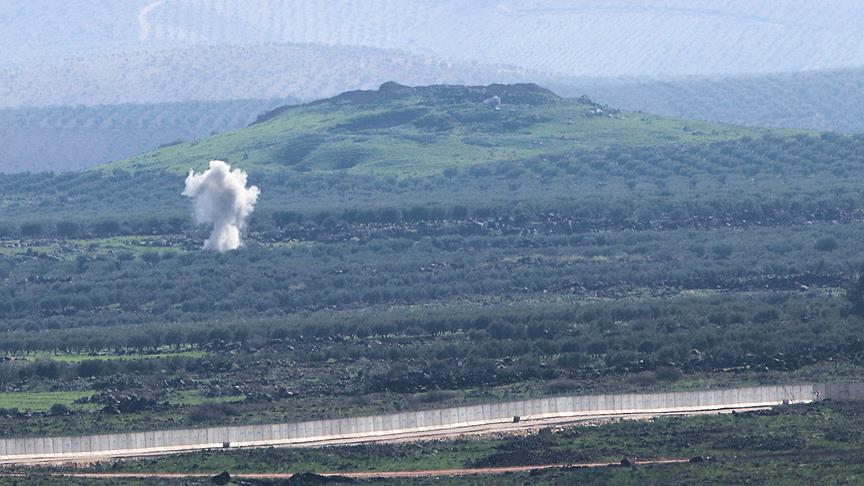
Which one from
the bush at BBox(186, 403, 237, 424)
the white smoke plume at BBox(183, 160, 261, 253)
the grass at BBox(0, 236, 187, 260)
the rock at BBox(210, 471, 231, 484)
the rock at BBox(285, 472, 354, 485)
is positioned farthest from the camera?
the grass at BBox(0, 236, 187, 260)

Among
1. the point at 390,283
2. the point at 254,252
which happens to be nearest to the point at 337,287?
the point at 390,283

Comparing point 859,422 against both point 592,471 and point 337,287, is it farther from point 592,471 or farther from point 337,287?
point 337,287

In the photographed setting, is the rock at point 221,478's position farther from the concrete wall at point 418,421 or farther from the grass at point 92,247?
the grass at point 92,247

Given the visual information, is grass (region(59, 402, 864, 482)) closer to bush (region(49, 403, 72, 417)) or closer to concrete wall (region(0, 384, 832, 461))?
concrete wall (region(0, 384, 832, 461))

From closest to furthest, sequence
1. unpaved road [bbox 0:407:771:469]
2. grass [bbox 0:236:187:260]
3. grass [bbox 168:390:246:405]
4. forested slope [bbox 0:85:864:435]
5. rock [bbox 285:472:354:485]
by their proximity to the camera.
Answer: rock [bbox 285:472:354:485], unpaved road [bbox 0:407:771:469], grass [bbox 168:390:246:405], forested slope [bbox 0:85:864:435], grass [bbox 0:236:187:260]

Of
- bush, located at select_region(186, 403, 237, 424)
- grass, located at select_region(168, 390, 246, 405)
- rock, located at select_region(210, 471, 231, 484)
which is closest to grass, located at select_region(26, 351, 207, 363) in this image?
grass, located at select_region(168, 390, 246, 405)

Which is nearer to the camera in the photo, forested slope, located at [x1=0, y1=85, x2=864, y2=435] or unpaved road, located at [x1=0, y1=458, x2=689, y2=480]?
unpaved road, located at [x1=0, y1=458, x2=689, y2=480]
